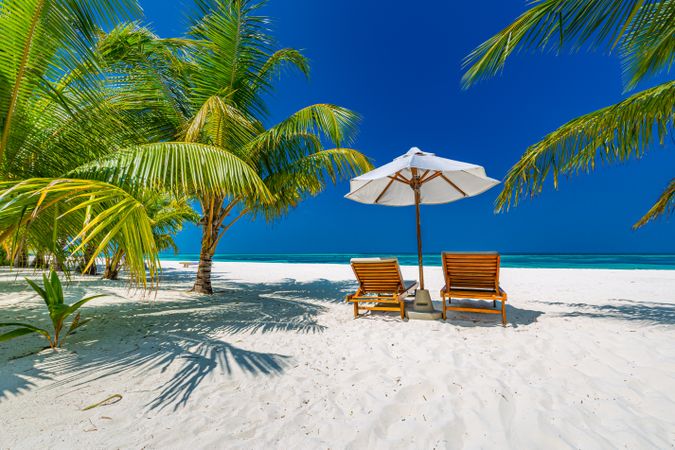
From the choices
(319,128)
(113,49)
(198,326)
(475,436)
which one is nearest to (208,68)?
(113,49)

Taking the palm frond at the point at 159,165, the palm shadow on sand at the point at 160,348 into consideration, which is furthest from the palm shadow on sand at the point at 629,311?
the palm frond at the point at 159,165

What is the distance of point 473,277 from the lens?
13.0 feet

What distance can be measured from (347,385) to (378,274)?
2.23m

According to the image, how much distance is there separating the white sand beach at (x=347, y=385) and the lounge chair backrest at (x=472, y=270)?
533mm

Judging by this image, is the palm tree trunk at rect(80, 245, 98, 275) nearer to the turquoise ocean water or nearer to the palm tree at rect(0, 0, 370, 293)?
the palm tree at rect(0, 0, 370, 293)

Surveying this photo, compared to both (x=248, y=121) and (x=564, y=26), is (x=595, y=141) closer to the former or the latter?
(x=564, y=26)

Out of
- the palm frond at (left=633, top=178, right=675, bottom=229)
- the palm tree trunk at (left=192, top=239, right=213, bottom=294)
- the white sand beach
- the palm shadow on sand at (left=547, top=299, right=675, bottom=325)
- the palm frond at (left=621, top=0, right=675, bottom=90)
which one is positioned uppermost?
the palm frond at (left=621, top=0, right=675, bottom=90)

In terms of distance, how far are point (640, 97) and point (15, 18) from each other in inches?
263

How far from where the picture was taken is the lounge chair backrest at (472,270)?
3711 mm

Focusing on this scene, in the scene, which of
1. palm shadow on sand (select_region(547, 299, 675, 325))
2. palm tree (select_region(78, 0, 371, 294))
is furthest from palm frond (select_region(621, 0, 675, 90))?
palm tree (select_region(78, 0, 371, 294))

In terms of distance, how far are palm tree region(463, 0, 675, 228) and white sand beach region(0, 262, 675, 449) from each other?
7.48ft

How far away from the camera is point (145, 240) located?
1.84 meters

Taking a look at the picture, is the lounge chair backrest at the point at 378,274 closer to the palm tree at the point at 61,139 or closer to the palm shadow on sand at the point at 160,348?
the palm shadow on sand at the point at 160,348

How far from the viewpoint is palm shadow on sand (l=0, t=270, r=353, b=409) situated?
7.04ft
